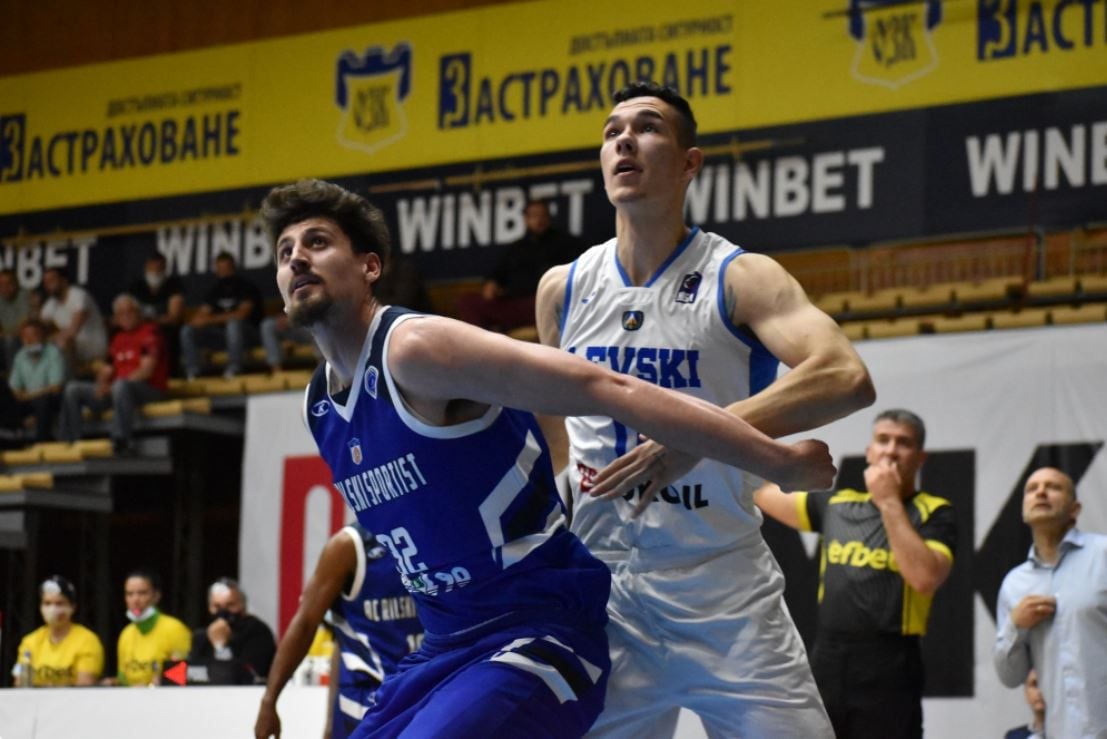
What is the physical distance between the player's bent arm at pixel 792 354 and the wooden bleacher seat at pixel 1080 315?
696 cm

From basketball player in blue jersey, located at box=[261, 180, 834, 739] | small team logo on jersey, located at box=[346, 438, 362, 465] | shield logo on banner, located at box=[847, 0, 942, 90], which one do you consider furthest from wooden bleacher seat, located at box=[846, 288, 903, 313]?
small team logo on jersey, located at box=[346, 438, 362, 465]

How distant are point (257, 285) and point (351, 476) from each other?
1242cm

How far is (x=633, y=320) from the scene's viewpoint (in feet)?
14.9

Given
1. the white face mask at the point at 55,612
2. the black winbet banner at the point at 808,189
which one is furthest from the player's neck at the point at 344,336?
the black winbet banner at the point at 808,189

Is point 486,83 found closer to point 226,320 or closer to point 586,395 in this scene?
point 226,320

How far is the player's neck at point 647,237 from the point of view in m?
4.61

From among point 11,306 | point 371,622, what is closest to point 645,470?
point 371,622

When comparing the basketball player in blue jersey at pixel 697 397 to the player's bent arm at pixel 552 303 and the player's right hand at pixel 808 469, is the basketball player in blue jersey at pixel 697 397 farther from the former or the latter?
the player's right hand at pixel 808 469

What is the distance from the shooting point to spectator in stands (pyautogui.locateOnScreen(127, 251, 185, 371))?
1578 centimetres

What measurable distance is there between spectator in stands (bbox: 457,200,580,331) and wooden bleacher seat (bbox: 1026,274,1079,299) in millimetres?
3723

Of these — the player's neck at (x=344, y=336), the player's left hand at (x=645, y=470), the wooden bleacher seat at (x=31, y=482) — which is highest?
the player's neck at (x=344, y=336)

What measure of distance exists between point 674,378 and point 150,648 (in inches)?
338

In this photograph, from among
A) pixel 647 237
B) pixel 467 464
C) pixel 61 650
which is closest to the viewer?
pixel 467 464

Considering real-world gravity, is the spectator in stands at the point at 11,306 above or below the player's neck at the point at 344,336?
above
